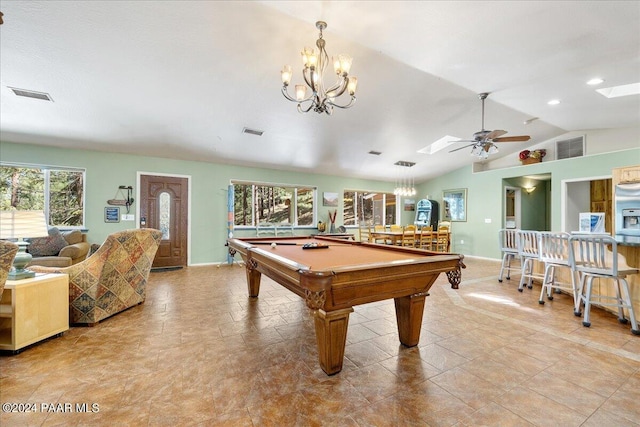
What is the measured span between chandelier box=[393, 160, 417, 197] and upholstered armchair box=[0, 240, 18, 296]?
720 centimetres

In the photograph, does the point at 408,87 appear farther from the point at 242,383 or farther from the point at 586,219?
the point at 586,219

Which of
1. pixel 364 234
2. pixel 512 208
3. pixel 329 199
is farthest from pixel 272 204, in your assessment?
pixel 512 208

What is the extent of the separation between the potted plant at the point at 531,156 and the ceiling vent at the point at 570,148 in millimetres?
303

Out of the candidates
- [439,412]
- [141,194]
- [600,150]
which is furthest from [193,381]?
[600,150]

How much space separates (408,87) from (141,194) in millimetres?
5732

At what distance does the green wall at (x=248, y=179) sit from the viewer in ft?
17.6

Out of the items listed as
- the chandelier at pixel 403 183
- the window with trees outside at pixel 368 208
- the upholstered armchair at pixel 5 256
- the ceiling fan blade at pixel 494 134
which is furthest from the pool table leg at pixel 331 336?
the window with trees outside at pixel 368 208

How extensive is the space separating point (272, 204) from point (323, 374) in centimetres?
590

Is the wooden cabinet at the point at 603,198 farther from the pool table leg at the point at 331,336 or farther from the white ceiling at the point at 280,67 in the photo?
the pool table leg at the point at 331,336

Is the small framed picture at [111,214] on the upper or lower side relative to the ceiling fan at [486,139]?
lower

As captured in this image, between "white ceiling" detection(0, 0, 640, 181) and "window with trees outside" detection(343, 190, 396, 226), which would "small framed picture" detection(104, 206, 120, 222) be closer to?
"white ceiling" detection(0, 0, 640, 181)

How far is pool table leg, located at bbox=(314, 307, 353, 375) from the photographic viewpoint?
1.86m

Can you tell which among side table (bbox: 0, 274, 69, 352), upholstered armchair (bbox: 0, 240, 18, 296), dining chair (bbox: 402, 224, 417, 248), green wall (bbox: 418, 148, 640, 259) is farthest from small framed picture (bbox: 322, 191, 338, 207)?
upholstered armchair (bbox: 0, 240, 18, 296)

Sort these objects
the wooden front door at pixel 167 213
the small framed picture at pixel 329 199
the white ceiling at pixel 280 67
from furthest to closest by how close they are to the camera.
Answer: the small framed picture at pixel 329 199 → the wooden front door at pixel 167 213 → the white ceiling at pixel 280 67
